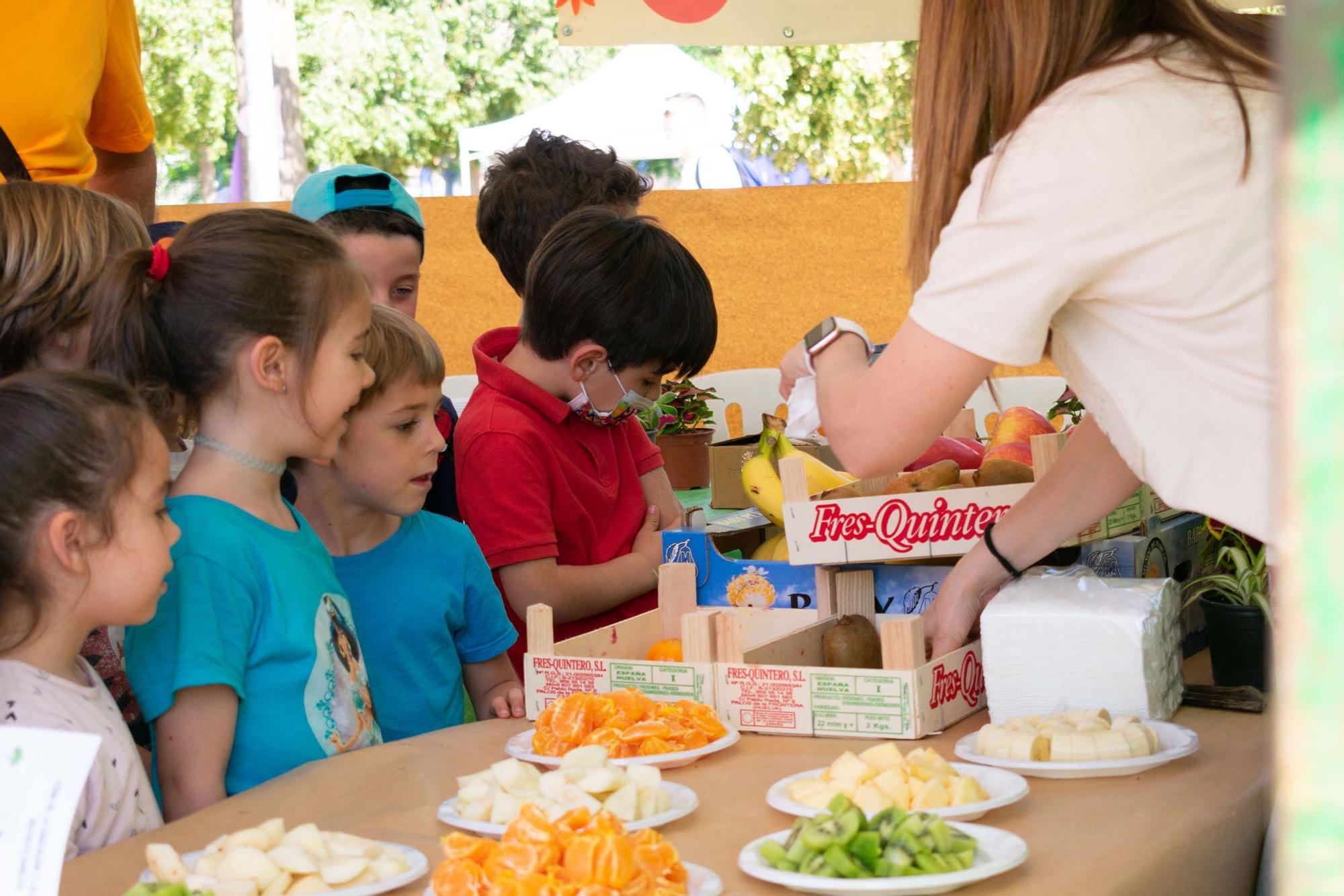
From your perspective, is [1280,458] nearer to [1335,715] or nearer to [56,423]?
[1335,715]

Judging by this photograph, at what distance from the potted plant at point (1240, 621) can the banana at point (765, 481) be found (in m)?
0.74

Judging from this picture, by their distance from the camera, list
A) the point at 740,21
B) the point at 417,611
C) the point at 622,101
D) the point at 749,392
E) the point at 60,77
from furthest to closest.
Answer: the point at 622,101
the point at 740,21
the point at 749,392
the point at 60,77
the point at 417,611

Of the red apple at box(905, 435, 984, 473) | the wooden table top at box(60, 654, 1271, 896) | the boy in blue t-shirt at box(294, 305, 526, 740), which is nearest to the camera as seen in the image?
the wooden table top at box(60, 654, 1271, 896)

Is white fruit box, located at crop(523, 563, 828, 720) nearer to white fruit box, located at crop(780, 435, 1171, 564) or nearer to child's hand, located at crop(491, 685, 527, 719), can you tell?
child's hand, located at crop(491, 685, 527, 719)

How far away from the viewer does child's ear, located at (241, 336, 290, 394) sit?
5.99 ft

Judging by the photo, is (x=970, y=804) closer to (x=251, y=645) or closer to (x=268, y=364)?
(x=251, y=645)

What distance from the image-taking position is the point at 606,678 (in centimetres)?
182

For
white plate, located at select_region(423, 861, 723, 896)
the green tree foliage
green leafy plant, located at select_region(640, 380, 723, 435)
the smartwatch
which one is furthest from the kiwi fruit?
the green tree foliage

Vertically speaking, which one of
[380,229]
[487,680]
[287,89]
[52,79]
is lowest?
[487,680]

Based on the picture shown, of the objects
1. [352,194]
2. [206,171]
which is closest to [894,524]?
[352,194]

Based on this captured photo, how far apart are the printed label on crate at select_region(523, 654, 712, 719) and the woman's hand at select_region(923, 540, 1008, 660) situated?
0.32 meters

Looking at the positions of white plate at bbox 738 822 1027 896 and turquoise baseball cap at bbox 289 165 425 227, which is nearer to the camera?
white plate at bbox 738 822 1027 896

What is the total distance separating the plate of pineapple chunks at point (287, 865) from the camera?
1.17 meters

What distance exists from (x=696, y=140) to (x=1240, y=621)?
14.5 m
